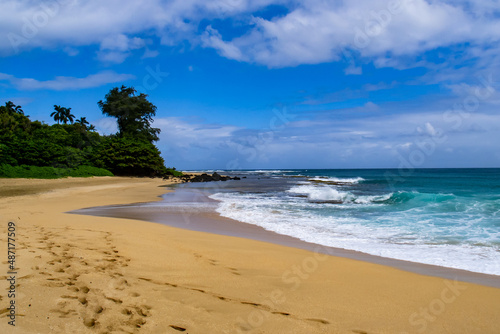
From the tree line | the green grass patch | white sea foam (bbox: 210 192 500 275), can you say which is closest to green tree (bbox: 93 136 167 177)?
the tree line

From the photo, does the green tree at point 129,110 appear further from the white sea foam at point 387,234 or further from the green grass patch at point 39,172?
the white sea foam at point 387,234

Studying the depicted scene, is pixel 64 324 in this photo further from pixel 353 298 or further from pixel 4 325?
pixel 353 298

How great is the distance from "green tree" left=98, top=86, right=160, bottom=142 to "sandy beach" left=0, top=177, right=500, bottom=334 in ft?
149

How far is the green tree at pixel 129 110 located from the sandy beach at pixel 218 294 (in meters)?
45.5

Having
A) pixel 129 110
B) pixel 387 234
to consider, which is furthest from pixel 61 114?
pixel 387 234

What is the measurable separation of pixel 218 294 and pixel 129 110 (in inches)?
1969

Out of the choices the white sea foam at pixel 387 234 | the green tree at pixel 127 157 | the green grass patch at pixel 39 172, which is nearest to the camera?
the white sea foam at pixel 387 234

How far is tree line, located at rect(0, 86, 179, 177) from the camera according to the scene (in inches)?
1129

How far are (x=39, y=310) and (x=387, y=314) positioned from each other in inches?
142

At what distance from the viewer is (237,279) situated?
14.1 ft

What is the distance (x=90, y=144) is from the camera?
1700 inches

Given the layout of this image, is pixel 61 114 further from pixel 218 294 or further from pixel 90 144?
pixel 218 294

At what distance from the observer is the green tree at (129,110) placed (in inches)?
1897

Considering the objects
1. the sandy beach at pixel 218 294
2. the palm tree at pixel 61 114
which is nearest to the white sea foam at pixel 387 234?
the sandy beach at pixel 218 294
